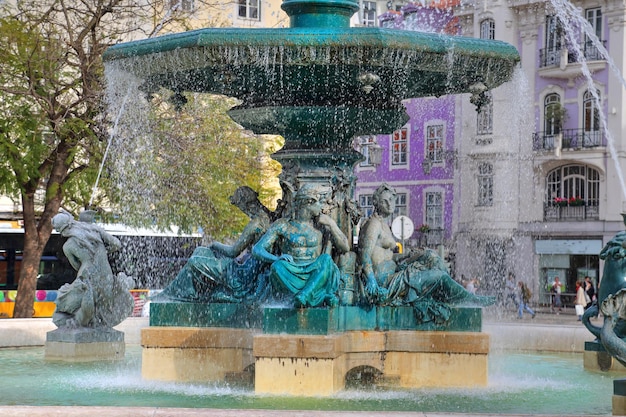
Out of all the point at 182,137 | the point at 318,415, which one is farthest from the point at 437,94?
the point at 182,137

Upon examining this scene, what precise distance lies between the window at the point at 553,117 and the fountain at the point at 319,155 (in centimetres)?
3656

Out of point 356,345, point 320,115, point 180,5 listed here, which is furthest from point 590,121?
point 356,345

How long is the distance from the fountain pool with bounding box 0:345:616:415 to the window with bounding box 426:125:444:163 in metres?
41.0

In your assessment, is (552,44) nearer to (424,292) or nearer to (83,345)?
(83,345)

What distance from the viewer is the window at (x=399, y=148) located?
57.2m

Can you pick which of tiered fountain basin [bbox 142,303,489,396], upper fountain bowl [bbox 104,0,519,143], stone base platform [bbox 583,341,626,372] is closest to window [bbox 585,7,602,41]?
stone base platform [bbox 583,341,626,372]

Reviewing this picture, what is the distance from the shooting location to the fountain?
412 inches

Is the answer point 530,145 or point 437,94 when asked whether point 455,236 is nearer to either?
point 530,145

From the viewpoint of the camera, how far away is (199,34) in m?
10.5

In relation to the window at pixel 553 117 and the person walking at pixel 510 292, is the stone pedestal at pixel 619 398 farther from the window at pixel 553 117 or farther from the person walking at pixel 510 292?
the window at pixel 553 117

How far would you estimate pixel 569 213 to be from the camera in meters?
47.1

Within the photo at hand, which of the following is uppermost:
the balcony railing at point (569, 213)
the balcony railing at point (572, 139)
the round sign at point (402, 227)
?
the balcony railing at point (572, 139)

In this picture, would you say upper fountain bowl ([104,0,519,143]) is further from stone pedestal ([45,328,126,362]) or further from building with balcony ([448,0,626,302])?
building with balcony ([448,0,626,302])

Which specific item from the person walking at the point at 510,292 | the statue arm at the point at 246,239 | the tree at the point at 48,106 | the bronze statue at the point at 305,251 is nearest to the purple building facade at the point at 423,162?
the person walking at the point at 510,292
